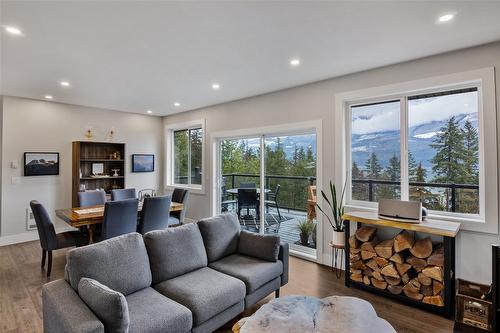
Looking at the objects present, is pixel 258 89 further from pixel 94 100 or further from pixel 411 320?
pixel 411 320

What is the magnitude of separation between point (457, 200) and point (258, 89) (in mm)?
3109

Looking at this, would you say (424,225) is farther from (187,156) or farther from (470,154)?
(187,156)

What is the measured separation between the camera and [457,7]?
6.73 feet

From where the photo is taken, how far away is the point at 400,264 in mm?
2787

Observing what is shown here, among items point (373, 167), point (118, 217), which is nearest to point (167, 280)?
point (118, 217)

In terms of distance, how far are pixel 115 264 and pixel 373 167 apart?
3233 millimetres

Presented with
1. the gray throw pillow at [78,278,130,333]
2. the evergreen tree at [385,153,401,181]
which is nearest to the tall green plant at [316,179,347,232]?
the evergreen tree at [385,153,401,181]

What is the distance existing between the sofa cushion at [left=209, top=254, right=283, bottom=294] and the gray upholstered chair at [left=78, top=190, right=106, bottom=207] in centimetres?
307

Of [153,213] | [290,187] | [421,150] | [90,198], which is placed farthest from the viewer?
[90,198]

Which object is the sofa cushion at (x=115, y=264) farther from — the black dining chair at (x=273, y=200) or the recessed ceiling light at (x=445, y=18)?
the recessed ceiling light at (x=445, y=18)

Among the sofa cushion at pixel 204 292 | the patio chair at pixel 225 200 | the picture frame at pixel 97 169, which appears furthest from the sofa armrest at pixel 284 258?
the picture frame at pixel 97 169

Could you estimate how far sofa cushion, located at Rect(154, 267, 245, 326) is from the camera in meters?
1.93

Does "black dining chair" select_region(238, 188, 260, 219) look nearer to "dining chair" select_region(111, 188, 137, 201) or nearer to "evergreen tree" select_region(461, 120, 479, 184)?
"dining chair" select_region(111, 188, 137, 201)

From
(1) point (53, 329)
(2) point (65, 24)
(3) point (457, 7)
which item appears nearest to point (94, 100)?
(2) point (65, 24)
